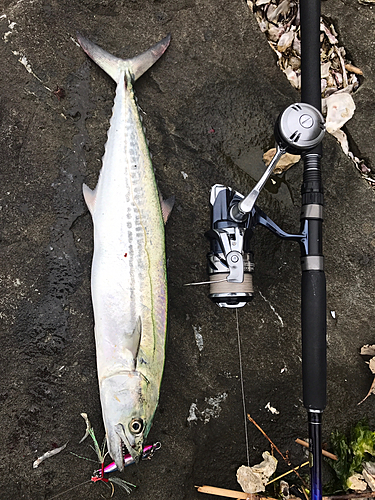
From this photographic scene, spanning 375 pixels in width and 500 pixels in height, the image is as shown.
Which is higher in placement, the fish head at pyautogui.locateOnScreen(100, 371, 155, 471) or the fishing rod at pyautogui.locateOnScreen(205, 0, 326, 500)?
the fishing rod at pyautogui.locateOnScreen(205, 0, 326, 500)

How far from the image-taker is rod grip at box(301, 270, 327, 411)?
2.23 metres

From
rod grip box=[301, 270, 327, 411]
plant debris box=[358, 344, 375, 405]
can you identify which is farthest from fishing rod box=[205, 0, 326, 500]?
plant debris box=[358, 344, 375, 405]

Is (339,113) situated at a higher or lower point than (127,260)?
higher

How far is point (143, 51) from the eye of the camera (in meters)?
2.70

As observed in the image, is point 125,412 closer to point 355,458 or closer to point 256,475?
point 256,475

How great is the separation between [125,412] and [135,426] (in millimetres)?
104

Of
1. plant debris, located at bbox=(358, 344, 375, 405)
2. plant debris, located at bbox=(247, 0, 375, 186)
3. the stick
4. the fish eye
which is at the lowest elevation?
the stick

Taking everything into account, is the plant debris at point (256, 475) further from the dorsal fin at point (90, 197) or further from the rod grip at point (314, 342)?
the dorsal fin at point (90, 197)

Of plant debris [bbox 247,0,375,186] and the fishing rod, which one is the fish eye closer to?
the fishing rod

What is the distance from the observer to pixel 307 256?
2291mm

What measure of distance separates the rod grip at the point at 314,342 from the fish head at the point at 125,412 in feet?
3.29

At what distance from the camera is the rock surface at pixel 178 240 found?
8.32ft

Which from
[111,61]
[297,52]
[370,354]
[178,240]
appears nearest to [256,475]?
[370,354]

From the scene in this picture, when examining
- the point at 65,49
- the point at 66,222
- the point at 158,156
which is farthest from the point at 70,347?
the point at 65,49
